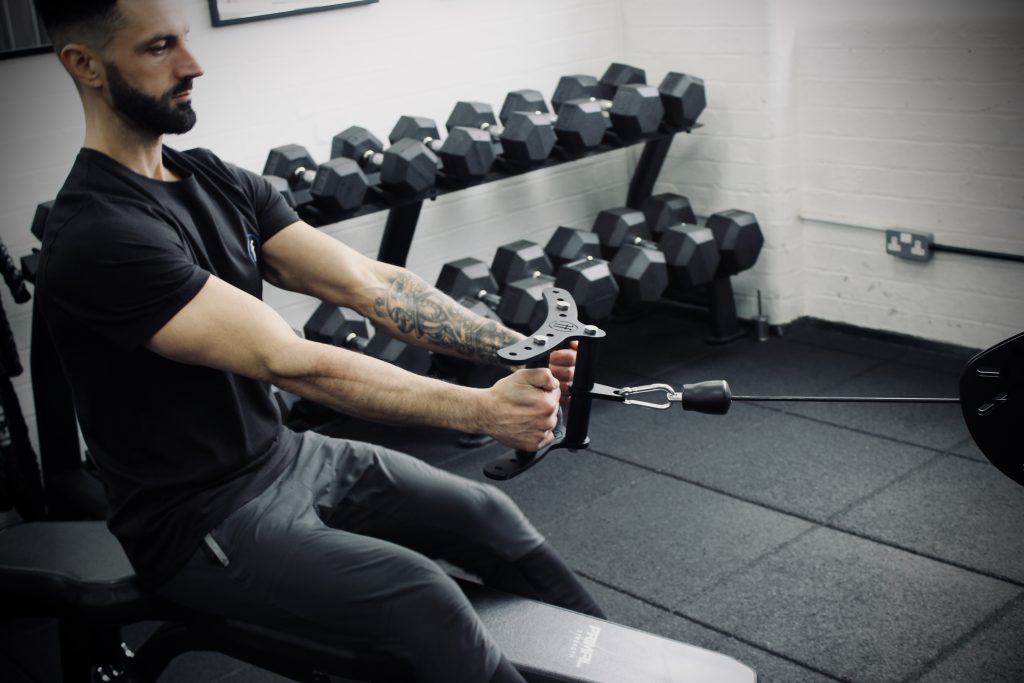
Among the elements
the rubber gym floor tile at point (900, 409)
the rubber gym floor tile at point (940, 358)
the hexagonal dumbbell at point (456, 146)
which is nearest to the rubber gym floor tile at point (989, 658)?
the rubber gym floor tile at point (900, 409)

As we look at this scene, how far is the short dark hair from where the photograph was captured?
5.57 feet

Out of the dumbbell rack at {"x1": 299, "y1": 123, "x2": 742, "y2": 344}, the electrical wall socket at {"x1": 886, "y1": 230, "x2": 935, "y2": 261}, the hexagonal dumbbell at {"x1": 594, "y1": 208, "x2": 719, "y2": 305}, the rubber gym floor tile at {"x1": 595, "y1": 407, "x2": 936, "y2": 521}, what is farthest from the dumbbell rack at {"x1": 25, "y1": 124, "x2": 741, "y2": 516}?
the rubber gym floor tile at {"x1": 595, "y1": 407, "x2": 936, "y2": 521}

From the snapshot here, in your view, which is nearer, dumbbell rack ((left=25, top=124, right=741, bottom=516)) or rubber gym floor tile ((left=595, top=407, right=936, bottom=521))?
dumbbell rack ((left=25, top=124, right=741, bottom=516))

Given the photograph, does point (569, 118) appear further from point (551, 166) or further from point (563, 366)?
point (563, 366)

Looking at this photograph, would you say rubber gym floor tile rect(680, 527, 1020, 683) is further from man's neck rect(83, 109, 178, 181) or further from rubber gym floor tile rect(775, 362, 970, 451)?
man's neck rect(83, 109, 178, 181)

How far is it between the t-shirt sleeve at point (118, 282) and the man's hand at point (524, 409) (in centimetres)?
48

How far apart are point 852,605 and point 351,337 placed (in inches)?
65.5

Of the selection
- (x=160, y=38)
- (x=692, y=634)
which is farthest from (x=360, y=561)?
(x=692, y=634)

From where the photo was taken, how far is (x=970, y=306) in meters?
3.68

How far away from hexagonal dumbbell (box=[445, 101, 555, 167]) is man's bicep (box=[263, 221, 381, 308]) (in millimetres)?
1565

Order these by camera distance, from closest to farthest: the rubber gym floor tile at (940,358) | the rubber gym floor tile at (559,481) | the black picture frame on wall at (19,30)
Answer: the black picture frame on wall at (19,30), the rubber gym floor tile at (559,481), the rubber gym floor tile at (940,358)

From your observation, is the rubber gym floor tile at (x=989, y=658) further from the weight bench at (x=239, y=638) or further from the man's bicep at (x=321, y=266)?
the man's bicep at (x=321, y=266)

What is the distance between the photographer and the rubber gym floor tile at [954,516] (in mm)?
2584

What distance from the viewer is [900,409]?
345 centimetres
